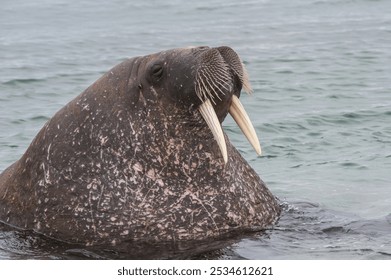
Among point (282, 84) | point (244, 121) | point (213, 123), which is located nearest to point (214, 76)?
point (213, 123)

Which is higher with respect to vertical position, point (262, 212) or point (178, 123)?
point (178, 123)

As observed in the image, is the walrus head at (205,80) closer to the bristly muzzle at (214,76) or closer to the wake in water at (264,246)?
the bristly muzzle at (214,76)

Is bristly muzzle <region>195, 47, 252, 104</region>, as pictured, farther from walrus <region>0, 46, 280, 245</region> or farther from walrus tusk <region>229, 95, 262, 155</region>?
walrus tusk <region>229, 95, 262, 155</region>

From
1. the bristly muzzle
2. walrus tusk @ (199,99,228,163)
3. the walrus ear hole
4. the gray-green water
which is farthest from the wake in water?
the walrus ear hole

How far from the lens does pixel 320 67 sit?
753 inches

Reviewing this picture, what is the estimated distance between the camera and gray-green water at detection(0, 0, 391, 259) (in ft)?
31.3

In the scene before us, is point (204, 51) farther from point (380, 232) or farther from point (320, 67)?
point (320, 67)

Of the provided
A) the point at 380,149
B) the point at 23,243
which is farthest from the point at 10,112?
the point at 23,243

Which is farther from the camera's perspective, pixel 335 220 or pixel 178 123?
pixel 335 220

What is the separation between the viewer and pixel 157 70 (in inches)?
343

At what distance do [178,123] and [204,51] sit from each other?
685 mm

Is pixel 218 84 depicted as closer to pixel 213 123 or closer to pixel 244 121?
pixel 213 123

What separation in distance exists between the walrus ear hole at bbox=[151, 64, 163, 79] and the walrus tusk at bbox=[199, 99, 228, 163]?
46cm
